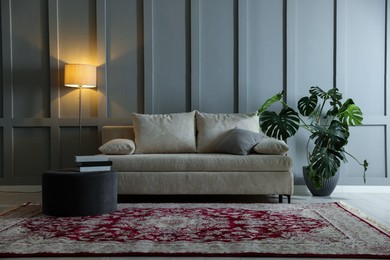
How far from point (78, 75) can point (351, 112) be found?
9.58ft

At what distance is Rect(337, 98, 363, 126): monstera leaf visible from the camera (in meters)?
4.83

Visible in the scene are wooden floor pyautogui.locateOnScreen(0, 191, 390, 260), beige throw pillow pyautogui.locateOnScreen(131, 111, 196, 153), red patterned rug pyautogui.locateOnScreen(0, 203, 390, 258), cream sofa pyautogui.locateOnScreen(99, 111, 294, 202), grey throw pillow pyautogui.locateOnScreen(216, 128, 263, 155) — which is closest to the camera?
red patterned rug pyautogui.locateOnScreen(0, 203, 390, 258)

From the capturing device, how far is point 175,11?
532cm

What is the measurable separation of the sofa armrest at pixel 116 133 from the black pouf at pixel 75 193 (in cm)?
150

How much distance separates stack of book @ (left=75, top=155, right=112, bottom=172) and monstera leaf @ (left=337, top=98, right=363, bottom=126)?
8.36 ft

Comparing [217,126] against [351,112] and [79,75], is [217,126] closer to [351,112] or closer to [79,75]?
[351,112]

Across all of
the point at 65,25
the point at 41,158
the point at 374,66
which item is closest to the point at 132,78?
the point at 65,25

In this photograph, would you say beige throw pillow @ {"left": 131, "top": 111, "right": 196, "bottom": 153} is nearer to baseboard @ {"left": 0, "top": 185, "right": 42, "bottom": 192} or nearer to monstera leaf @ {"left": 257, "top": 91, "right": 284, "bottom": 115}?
monstera leaf @ {"left": 257, "top": 91, "right": 284, "bottom": 115}

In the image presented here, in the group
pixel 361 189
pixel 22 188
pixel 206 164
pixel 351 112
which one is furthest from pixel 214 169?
pixel 22 188

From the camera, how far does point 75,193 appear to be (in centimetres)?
345

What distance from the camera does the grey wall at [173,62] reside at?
206 inches

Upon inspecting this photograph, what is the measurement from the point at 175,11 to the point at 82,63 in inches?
48.6

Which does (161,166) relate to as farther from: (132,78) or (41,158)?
(41,158)

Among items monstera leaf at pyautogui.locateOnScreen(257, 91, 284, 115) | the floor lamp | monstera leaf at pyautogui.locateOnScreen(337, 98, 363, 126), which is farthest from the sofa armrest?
monstera leaf at pyautogui.locateOnScreen(337, 98, 363, 126)
